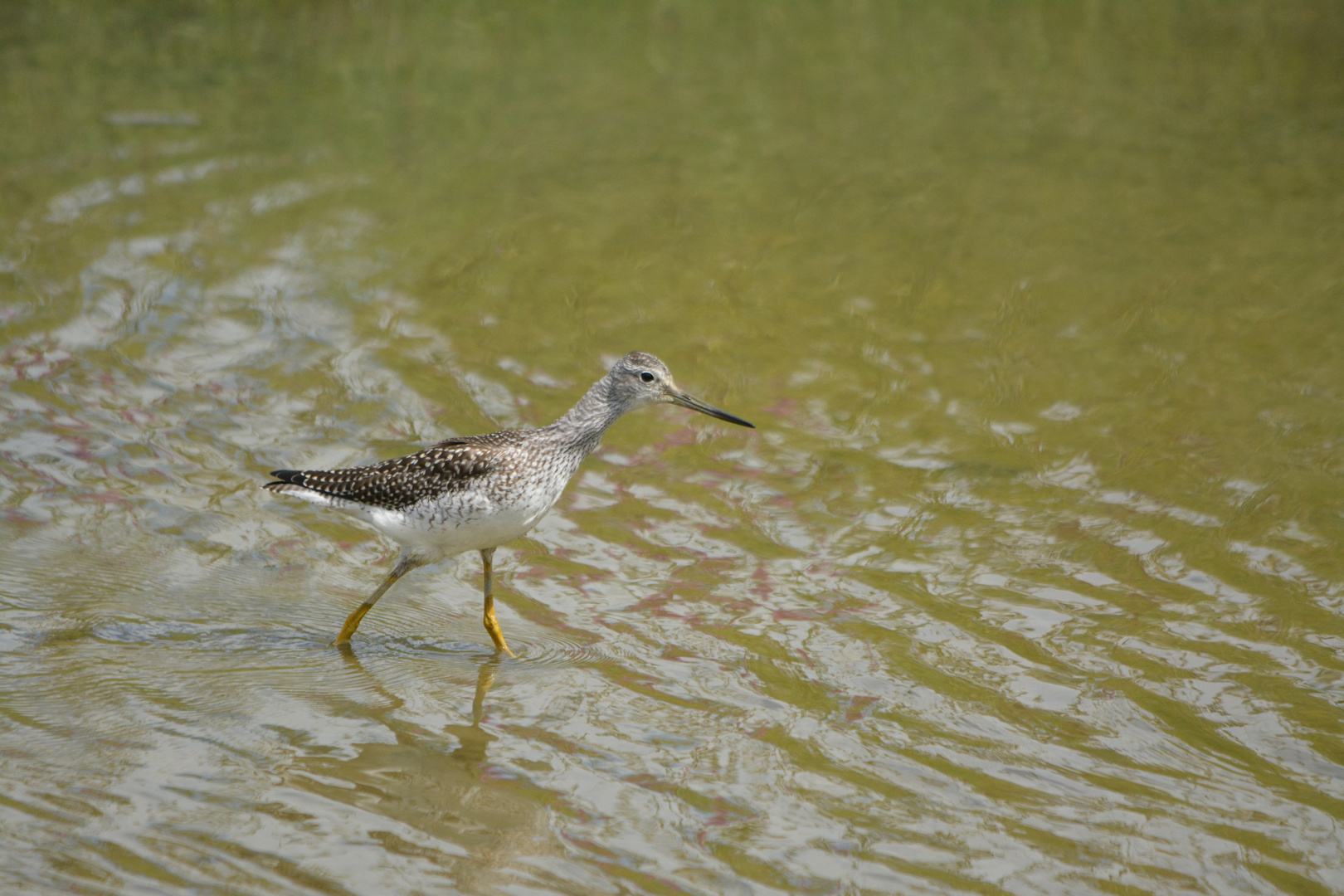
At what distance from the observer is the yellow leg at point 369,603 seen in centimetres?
718

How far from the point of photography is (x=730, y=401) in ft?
32.9

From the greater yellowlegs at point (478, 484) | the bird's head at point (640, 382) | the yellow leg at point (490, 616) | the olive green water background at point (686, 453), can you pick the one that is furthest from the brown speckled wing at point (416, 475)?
the olive green water background at point (686, 453)

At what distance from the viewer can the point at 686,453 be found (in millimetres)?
9547

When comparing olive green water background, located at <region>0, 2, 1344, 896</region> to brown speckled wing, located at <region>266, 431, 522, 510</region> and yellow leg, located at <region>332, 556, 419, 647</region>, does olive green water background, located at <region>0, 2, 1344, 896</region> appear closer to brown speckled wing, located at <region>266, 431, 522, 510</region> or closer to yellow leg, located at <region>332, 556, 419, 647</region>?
yellow leg, located at <region>332, 556, 419, 647</region>

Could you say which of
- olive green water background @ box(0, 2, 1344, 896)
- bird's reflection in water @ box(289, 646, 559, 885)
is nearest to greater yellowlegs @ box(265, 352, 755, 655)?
olive green water background @ box(0, 2, 1344, 896)

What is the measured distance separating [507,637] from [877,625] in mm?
2085

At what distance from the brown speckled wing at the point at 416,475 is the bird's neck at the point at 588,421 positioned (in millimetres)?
286

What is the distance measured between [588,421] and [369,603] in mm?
1544

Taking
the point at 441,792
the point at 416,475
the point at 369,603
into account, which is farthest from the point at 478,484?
the point at 441,792

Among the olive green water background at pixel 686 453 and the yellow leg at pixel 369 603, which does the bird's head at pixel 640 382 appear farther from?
the yellow leg at pixel 369 603

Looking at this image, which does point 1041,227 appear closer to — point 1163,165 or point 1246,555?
point 1163,165

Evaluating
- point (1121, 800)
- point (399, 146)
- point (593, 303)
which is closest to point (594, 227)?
point (593, 303)

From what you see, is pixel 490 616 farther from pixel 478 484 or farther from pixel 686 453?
pixel 686 453

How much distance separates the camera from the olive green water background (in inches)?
229
